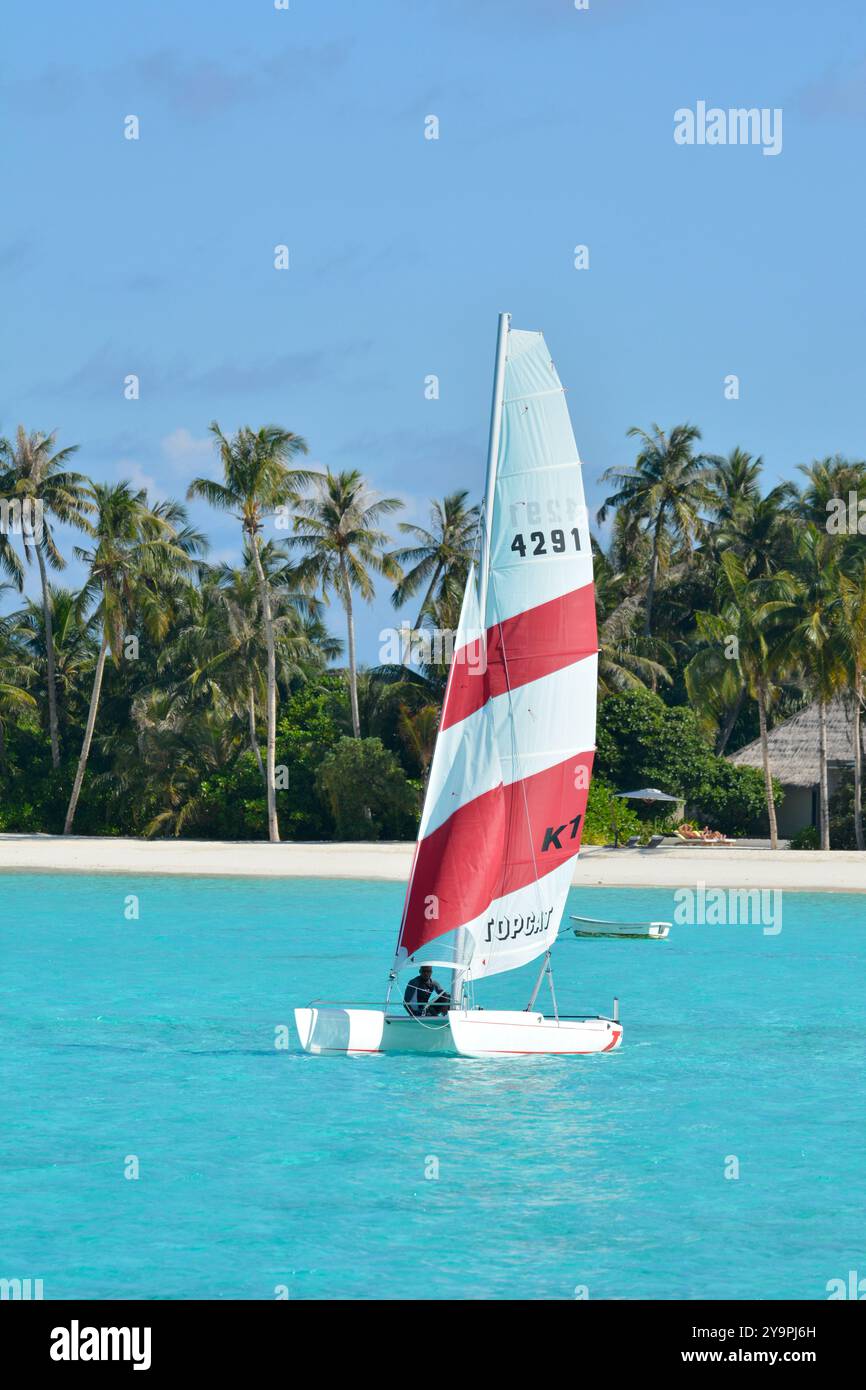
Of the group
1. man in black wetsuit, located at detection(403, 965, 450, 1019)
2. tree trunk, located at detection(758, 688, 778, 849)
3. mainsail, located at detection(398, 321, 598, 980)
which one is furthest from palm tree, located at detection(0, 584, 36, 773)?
mainsail, located at detection(398, 321, 598, 980)

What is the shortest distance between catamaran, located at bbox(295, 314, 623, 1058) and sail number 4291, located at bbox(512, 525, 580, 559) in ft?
0.05

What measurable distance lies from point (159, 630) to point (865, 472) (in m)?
28.8

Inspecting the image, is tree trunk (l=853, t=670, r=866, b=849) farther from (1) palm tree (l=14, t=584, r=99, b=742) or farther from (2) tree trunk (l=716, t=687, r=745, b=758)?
(1) palm tree (l=14, t=584, r=99, b=742)

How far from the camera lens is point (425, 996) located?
1886 centimetres

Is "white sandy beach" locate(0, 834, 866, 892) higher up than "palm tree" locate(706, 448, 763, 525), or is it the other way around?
"palm tree" locate(706, 448, 763, 525)

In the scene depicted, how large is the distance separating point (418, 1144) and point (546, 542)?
699 cm

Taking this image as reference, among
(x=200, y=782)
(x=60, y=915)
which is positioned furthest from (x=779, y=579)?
(x=60, y=915)

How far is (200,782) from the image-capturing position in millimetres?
57812

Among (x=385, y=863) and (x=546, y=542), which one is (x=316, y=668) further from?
(x=546, y=542)

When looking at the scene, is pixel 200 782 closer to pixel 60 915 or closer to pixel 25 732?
pixel 25 732

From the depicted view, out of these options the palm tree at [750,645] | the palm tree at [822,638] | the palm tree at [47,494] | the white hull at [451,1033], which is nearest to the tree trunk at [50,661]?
the palm tree at [47,494]

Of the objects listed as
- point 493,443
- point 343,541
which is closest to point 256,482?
point 343,541

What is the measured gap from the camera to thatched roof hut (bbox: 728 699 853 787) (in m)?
54.4
